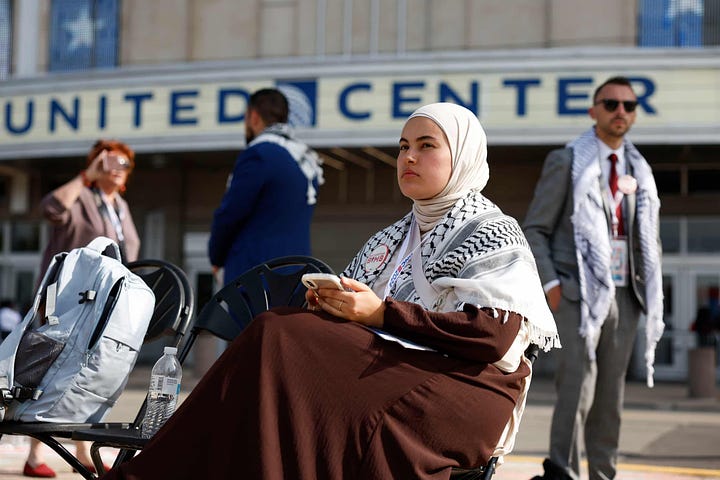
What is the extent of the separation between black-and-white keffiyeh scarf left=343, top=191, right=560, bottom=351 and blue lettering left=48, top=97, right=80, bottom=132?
14.9 meters

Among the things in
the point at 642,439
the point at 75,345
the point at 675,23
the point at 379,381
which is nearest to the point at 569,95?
the point at 675,23

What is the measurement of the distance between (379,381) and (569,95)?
13017 mm

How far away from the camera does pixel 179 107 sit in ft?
52.7

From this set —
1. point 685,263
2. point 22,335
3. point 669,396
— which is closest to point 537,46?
point 685,263

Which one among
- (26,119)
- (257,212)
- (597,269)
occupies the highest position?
(26,119)

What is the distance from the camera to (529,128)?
1459cm

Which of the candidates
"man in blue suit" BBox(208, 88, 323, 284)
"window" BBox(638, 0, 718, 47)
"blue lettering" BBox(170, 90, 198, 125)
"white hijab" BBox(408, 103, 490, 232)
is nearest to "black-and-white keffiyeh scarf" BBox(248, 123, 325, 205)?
"man in blue suit" BBox(208, 88, 323, 284)

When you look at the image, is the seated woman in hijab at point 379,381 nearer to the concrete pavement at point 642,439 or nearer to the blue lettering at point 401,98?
the concrete pavement at point 642,439

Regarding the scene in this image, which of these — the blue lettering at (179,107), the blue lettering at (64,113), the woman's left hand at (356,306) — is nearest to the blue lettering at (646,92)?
the blue lettering at (179,107)

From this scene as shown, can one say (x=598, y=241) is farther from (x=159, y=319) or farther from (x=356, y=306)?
(x=356, y=306)

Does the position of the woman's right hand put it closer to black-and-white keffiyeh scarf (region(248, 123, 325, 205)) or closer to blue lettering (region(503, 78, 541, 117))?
black-and-white keffiyeh scarf (region(248, 123, 325, 205))

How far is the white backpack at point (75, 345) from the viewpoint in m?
2.84

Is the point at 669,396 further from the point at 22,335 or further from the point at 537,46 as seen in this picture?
the point at 22,335

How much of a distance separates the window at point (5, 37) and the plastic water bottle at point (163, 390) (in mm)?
19268
